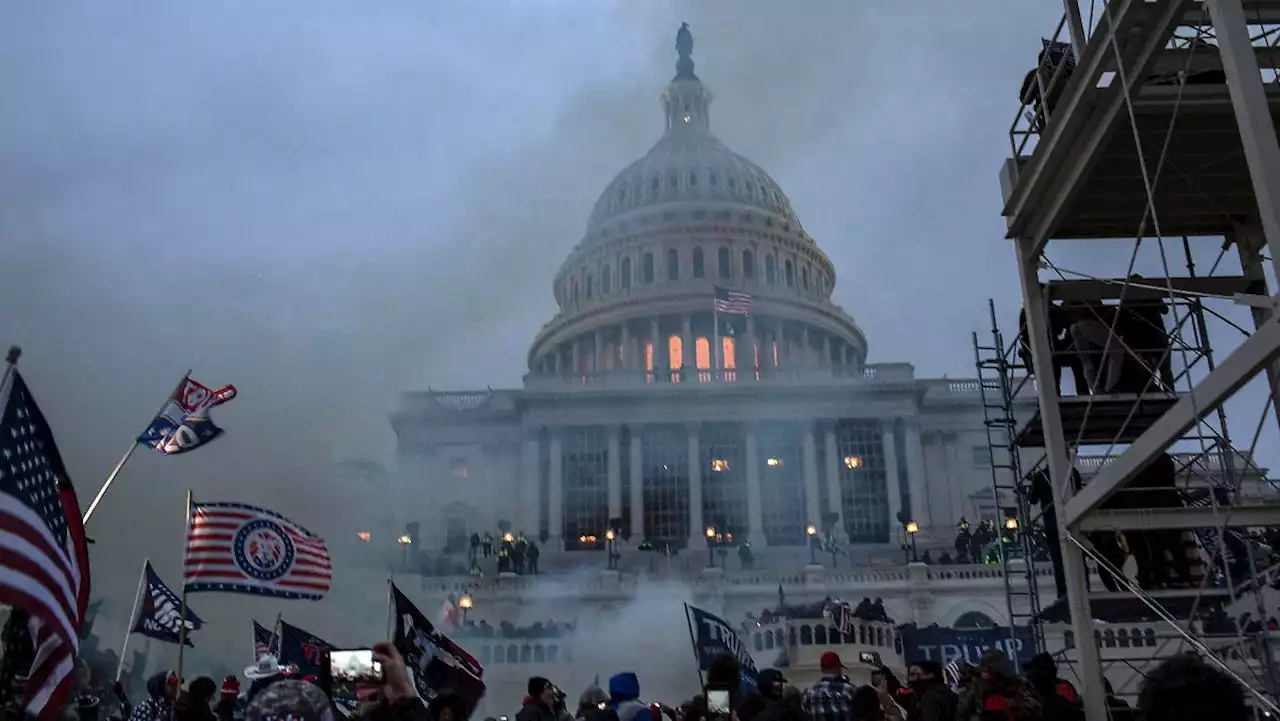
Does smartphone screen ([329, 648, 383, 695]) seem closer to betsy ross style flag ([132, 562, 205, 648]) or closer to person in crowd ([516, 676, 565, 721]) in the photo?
person in crowd ([516, 676, 565, 721])

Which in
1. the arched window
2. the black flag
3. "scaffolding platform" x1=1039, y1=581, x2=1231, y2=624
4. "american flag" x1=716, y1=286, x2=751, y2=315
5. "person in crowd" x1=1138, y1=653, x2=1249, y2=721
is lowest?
"person in crowd" x1=1138, y1=653, x2=1249, y2=721

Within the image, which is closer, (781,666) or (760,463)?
(781,666)

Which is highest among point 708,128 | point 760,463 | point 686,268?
point 708,128

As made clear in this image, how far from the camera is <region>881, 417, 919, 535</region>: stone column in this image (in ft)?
197

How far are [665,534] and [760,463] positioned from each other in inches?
262

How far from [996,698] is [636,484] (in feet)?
183

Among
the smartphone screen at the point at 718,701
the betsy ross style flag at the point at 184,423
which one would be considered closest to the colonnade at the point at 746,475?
the betsy ross style flag at the point at 184,423

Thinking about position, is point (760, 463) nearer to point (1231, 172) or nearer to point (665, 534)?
point (665, 534)

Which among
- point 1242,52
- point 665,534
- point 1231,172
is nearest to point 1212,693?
point 1242,52

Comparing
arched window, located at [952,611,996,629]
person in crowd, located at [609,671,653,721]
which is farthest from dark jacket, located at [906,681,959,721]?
arched window, located at [952,611,996,629]

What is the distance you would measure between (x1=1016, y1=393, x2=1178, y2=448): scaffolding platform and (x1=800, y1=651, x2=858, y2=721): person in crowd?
378 centimetres

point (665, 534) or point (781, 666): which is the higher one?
point (665, 534)

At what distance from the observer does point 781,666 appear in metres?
29.4

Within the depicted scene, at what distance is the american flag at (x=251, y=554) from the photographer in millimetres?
14266
